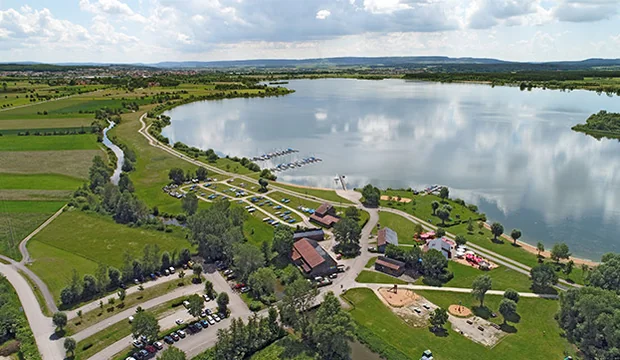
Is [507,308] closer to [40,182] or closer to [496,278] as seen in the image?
[496,278]

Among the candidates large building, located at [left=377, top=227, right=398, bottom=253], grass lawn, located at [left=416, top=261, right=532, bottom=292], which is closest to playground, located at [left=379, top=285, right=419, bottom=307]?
grass lawn, located at [left=416, top=261, right=532, bottom=292]

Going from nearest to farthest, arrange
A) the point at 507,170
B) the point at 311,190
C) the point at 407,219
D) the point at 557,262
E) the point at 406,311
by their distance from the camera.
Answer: the point at 406,311 < the point at 557,262 < the point at 407,219 < the point at 311,190 < the point at 507,170

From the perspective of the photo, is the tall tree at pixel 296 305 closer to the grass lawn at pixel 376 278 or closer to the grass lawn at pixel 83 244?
the grass lawn at pixel 376 278

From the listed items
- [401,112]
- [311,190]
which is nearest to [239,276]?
[311,190]

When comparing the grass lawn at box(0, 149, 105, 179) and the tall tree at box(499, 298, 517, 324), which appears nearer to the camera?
the tall tree at box(499, 298, 517, 324)

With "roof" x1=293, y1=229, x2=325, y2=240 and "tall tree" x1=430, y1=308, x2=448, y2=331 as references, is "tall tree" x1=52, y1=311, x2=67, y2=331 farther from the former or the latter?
"tall tree" x1=430, y1=308, x2=448, y2=331

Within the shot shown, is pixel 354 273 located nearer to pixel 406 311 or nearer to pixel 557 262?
pixel 406 311
